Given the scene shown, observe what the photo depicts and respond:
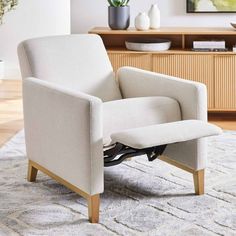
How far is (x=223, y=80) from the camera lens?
467 cm

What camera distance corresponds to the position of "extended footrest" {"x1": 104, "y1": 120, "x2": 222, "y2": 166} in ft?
8.81

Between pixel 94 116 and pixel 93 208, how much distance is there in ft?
1.39

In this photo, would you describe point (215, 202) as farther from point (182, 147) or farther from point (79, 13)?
point (79, 13)

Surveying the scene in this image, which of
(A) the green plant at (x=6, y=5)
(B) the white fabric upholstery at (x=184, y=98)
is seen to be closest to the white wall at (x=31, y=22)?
(A) the green plant at (x=6, y=5)

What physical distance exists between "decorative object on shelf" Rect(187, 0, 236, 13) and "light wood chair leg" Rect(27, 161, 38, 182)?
2552 millimetres

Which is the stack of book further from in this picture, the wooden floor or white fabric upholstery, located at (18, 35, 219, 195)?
white fabric upholstery, located at (18, 35, 219, 195)

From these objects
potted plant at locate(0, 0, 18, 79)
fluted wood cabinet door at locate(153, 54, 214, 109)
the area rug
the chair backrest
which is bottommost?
the area rug

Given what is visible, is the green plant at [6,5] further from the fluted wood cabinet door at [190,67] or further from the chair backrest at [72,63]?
→ the chair backrest at [72,63]

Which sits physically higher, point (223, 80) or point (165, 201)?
point (223, 80)

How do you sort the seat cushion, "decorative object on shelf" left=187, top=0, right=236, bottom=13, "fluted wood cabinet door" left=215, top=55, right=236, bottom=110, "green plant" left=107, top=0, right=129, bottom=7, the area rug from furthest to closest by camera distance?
"decorative object on shelf" left=187, top=0, right=236, bottom=13 → "green plant" left=107, top=0, right=129, bottom=7 → "fluted wood cabinet door" left=215, top=55, right=236, bottom=110 → the seat cushion → the area rug

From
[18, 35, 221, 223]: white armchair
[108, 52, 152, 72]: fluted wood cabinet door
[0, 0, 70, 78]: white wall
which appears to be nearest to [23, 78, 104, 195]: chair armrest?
[18, 35, 221, 223]: white armchair

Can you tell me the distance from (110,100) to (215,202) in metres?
0.91

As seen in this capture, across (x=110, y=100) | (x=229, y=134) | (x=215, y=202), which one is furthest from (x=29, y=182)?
(x=229, y=134)

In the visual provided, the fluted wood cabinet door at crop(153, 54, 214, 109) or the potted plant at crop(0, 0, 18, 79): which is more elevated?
→ the potted plant at crop(0, 0, 18, 79)
